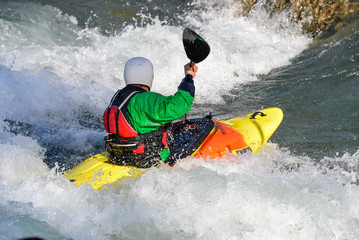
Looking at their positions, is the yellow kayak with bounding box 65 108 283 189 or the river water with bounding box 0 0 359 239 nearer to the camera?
the river water with bounding box 0 0 359 239

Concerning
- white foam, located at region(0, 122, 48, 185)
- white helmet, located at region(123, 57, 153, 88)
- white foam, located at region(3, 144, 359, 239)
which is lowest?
white foam, located at region(0, 122, 48, 185)

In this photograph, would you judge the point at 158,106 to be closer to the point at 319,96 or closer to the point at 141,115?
the point at 141,115

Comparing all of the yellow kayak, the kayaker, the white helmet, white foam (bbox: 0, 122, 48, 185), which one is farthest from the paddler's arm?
white foam (bbox: 0, 122, 48, 185)

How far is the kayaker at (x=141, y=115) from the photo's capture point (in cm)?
326

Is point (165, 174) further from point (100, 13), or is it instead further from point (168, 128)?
point (100, 13)

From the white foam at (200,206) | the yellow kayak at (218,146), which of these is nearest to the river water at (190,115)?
the white foam at (200,206)

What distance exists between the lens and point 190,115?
6156mm

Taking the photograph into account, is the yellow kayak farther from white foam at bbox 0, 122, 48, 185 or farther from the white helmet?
the white helmet

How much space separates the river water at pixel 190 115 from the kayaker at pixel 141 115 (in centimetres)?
26

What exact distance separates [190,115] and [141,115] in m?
2.89

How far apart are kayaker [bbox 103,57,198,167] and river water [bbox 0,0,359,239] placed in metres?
0.26

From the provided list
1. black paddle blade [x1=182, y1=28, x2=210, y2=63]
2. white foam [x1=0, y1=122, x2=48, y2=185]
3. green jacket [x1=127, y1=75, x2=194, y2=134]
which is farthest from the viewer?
white foam [x1=0, y1=122, x2=48, y2=185]

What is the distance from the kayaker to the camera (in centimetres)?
326

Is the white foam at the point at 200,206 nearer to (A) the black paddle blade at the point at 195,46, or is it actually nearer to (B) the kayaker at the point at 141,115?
(B) the kayaker at the point at 141,115
